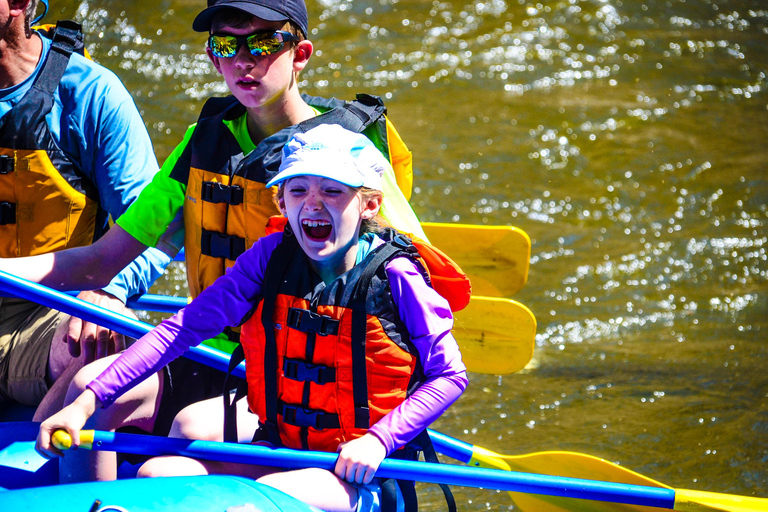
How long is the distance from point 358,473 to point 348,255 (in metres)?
0.45

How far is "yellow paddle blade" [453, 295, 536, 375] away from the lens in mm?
2713

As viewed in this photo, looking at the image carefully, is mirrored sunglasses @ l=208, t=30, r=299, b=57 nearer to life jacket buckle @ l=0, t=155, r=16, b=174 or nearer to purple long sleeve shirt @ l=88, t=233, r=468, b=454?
purple long sleeve shirt @ l=88, t=233, r=468, b=454

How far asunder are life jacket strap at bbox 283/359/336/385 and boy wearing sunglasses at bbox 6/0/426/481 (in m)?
0.23

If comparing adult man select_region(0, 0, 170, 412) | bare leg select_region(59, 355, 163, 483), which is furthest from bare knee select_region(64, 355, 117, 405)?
adult man select_region(0, 0, 170, 412)

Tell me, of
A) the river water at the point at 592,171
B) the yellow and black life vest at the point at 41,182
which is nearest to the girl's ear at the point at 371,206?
the yellow and black life vest at the point at 41,182

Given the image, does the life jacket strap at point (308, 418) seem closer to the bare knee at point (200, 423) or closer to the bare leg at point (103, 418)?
the bare knee at point (200, 423)

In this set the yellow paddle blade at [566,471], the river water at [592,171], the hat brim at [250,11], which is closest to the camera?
the hat brim at [250,11]

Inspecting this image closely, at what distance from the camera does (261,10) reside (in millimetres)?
1856

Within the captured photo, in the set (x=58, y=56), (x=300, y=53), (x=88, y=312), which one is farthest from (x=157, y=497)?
(x=58, y=56)

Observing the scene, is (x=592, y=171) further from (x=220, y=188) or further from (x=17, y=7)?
(x=17, y=7)

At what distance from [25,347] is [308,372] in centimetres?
84

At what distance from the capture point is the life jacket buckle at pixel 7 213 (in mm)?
2164

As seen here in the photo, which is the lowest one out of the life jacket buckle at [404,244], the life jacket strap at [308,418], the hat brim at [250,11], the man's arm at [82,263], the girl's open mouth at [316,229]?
the life jacket strap at [308,418]

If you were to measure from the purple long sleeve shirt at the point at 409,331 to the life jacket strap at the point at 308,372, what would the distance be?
16 centimetres
